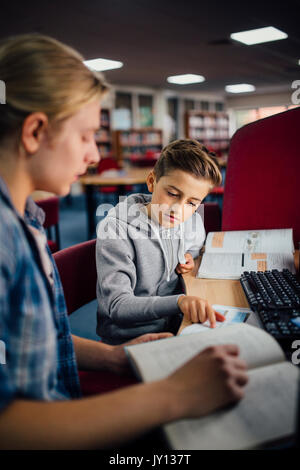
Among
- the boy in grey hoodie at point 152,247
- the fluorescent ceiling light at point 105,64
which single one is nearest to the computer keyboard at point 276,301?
the boy in grey hoodie at point 152,247

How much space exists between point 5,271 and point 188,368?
0.97ft

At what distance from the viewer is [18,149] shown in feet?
1.93

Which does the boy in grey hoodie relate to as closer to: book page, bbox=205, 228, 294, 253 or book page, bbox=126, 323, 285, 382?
book page, bbox=205, 228, 294, 253

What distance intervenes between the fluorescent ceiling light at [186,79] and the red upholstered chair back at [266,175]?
320 inches

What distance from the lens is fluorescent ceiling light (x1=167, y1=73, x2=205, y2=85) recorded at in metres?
9.14

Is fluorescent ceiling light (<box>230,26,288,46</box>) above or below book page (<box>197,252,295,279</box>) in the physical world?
above

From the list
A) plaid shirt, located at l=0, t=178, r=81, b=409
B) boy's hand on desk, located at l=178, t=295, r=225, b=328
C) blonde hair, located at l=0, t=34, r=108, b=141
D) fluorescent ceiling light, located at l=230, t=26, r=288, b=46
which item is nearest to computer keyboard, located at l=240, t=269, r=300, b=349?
boy's hand on desk, located at l=178, t=295, r=225, b=328

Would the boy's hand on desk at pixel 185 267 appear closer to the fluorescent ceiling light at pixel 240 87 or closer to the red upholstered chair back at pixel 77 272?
the red upholstered chair back at pixel 77 272

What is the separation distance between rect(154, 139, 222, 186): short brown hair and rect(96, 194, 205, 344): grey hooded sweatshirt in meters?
0.18

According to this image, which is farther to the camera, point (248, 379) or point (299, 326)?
point (299, 326)

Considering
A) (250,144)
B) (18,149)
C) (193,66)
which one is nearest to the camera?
(18,149)

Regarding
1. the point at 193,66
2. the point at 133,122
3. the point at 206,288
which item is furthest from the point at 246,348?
the point at 133,122
